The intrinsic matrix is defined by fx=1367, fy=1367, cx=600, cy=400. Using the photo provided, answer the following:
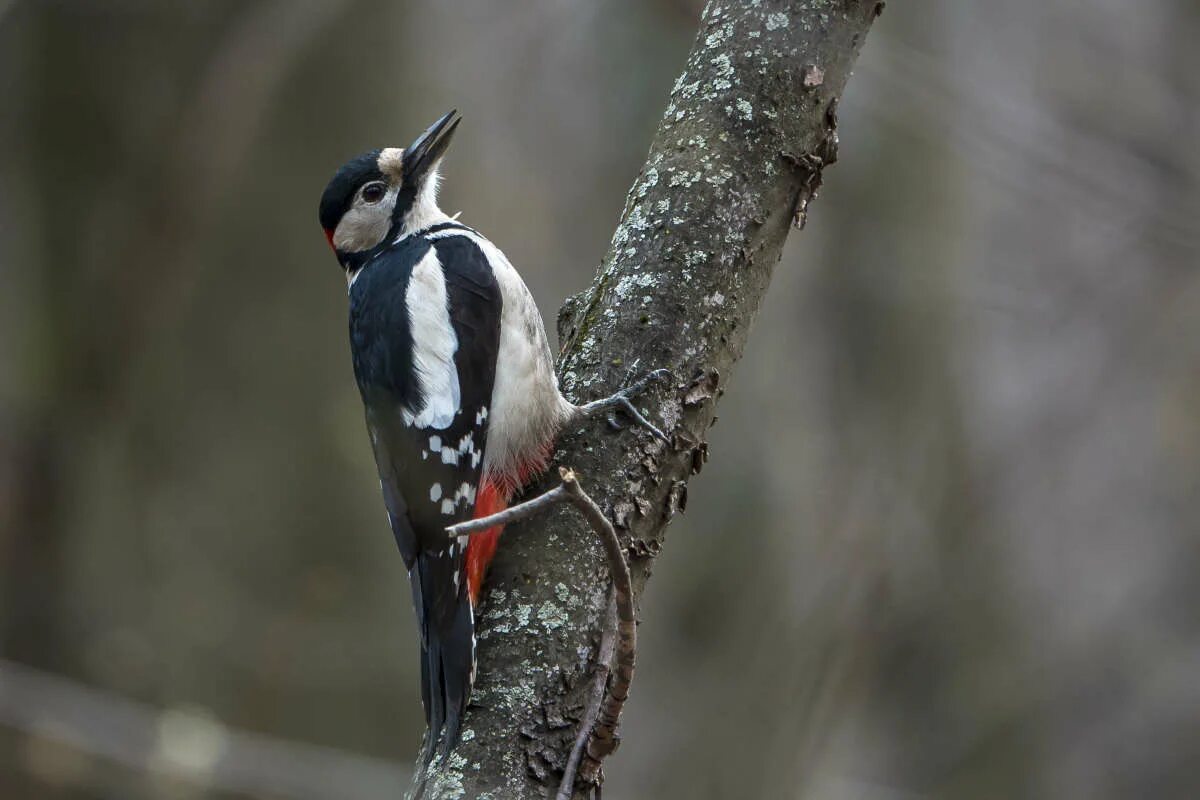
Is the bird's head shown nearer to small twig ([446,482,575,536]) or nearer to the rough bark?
the rough bark

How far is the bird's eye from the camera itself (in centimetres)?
368

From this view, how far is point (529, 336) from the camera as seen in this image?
321 cm

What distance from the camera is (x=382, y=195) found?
12.2ft

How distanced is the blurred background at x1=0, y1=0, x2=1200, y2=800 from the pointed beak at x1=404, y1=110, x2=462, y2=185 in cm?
128

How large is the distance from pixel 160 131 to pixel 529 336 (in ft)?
6.93

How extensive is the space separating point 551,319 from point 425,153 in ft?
10.8

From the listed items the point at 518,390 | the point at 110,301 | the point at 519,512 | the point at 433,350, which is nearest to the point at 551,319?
the point at 110,301

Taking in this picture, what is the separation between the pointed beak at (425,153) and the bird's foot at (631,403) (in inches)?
56.1

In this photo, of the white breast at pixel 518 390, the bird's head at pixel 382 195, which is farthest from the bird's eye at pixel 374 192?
the white breast at pixel 518 390

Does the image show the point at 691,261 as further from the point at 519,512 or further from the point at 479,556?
the point at 519,512

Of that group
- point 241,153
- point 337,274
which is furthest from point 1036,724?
point 241,153

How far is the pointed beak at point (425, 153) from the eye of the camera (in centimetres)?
371

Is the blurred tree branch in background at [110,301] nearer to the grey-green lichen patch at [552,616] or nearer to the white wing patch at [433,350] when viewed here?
the white wing patch at [433,350]

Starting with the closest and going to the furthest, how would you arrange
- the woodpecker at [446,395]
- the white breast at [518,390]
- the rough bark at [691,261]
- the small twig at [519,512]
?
the small twig at [519,512], the rough bark at [691,261], the woodpecker at [446,395], the white breast at [518,390]
